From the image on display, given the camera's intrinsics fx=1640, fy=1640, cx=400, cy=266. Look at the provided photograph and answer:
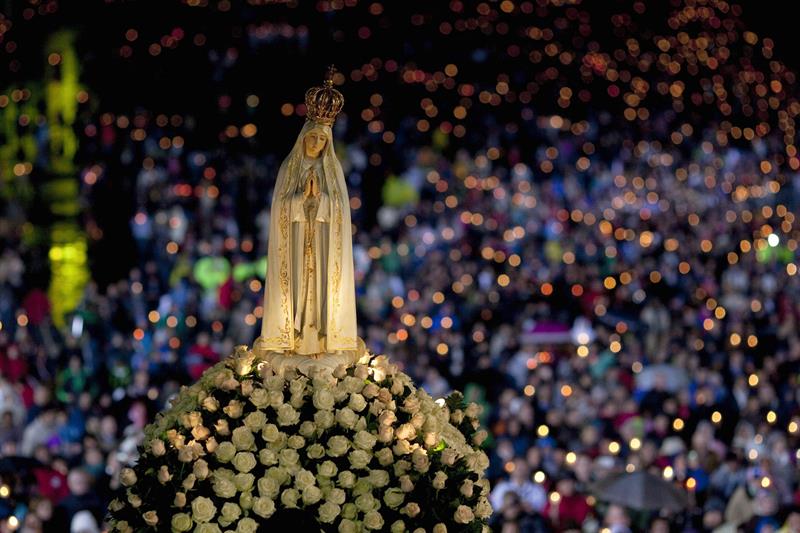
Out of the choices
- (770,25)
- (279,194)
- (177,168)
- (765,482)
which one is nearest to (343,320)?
(279,194)

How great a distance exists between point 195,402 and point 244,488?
0.75m

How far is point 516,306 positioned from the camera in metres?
26.0

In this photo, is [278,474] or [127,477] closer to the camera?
[127,477]

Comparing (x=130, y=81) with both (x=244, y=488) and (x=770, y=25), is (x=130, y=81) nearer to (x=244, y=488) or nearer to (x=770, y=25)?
(x=770, y=25)

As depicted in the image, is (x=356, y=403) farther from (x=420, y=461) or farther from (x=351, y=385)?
(x=420, y=461)

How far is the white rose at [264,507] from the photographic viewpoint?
8.80m

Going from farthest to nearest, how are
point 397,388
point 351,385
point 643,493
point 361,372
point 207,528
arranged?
point 643,493, point 397,388, point 361,372, point 351,385, point 207,528

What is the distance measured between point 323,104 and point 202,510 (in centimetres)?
249

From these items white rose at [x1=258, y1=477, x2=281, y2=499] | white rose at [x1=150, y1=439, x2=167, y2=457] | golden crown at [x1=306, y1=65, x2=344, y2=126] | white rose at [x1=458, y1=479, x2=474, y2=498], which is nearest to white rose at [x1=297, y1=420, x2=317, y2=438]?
white rose at [x1=258, y1=477, x2=281, y2=499]

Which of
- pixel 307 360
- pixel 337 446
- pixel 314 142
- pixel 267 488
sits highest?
pixel 314 142

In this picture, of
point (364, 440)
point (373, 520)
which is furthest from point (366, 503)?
point (364, 440)

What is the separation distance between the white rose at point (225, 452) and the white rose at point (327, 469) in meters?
0.48

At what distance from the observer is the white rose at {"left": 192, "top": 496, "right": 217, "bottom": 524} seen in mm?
8766

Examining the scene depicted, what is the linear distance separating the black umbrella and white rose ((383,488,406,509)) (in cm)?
682
